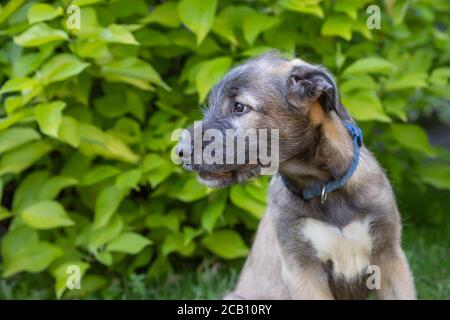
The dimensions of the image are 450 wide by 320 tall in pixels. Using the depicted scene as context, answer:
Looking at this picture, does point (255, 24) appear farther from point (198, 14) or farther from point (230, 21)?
point (198, 14)

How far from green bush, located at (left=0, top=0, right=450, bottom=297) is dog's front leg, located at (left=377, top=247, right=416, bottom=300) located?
132 centimetres

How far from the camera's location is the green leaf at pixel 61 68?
460cm

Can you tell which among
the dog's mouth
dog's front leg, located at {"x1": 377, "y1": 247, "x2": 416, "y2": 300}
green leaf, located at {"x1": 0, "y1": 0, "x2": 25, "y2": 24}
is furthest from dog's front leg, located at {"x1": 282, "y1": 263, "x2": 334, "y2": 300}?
green leaf, located at {"x1": 0, "y1": 0, "x2": 25, "y2": 24}

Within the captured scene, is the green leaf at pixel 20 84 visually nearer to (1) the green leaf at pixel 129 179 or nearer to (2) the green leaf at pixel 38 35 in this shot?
(2) the green leaf at pixel 38 35

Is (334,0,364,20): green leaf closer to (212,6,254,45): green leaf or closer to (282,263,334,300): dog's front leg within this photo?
(212,6,254,45): green leaf

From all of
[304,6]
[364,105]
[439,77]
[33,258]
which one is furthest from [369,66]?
[33,258]

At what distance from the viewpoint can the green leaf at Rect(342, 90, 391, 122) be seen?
200 inches

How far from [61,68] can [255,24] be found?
1.20m

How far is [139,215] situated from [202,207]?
43 cm

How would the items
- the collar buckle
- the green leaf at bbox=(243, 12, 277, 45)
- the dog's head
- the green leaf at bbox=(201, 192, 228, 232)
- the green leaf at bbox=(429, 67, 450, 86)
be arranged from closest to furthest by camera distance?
1. the dog's head
2. the collar buckle
3. the green leaf at bbox=(243, 12, 277, 45)
4. the green leaf at bbox=(201, 192, 228, 232)
5. the green leaf at bbox=(429, 67, 450, 86)

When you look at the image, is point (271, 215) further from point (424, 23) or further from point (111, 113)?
point (424, 23)

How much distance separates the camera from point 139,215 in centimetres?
544

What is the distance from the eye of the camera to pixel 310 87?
11.9ft

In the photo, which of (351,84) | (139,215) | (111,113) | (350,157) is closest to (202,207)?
(139,215)
